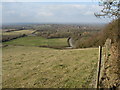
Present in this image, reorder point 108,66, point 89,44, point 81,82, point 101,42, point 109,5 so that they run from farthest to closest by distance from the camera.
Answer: point 89,44, point 101,42, point 109,5, point 108,66, point 81,82

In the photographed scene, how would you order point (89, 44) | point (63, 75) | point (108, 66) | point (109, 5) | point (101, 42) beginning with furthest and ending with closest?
point (89, 44), point (101, 42), point (109, 5), point (108, 66), point (63, 75)

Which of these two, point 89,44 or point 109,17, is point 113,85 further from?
point 89,44

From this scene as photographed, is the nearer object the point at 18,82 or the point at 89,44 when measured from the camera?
the point at 18,82

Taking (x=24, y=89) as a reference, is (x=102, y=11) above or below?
above

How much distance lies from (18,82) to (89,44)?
25.4 m

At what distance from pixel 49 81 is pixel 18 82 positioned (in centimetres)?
149

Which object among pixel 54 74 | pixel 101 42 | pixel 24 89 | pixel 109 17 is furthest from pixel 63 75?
pixel 101 42

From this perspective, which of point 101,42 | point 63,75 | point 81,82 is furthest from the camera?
point 101,42

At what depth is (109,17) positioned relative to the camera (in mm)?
11766

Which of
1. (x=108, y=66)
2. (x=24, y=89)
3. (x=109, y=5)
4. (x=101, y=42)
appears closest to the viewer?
(x=24, y=89)

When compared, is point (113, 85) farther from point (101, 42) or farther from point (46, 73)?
point (101, 42)

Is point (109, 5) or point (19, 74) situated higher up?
point (109, 5)

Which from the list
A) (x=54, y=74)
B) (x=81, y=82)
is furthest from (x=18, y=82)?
(x=81, y=82)

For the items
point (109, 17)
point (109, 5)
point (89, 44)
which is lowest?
point (89, 44)
